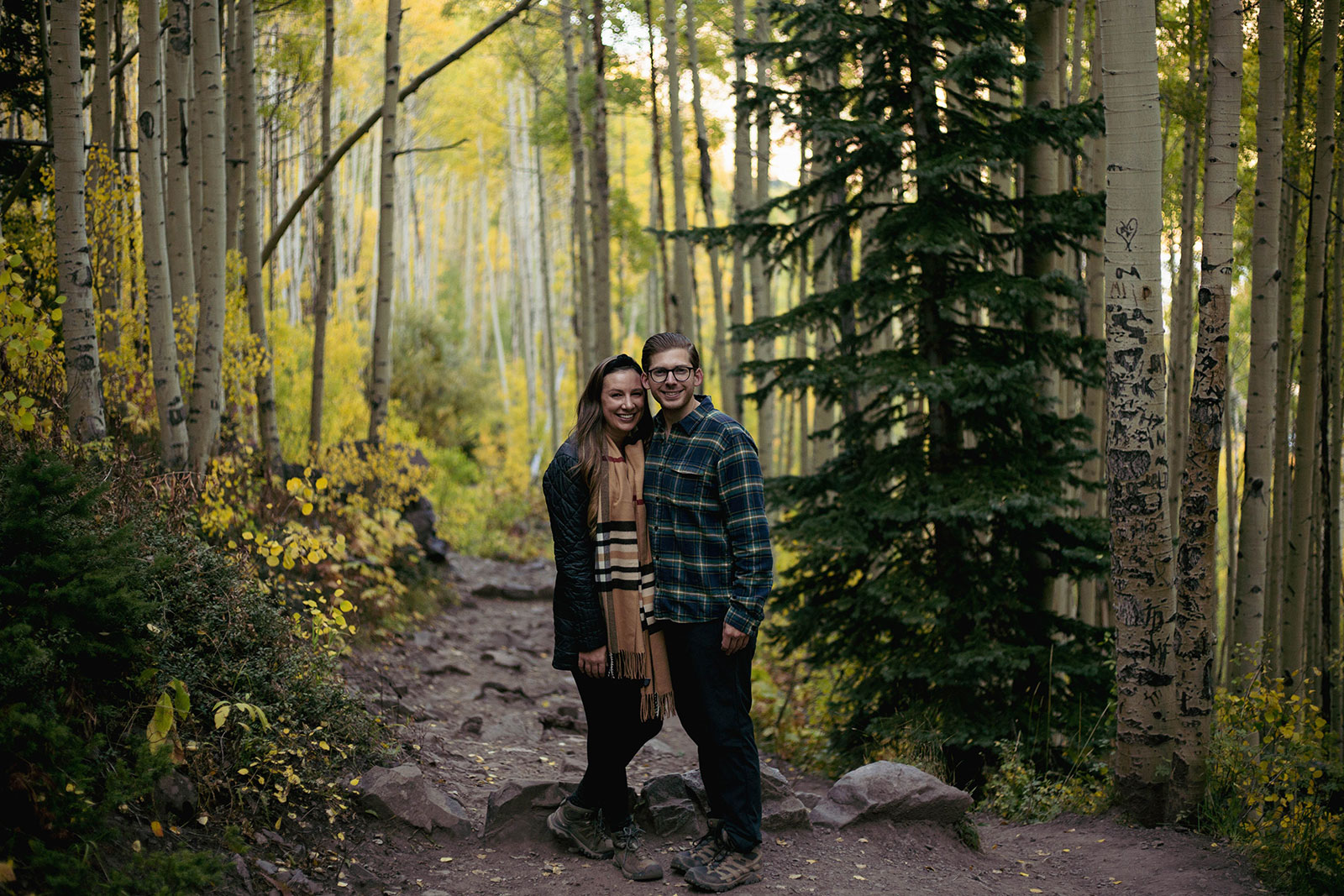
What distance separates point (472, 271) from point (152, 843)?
31.4 metres

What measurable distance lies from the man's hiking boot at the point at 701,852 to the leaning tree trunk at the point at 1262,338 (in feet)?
12.3

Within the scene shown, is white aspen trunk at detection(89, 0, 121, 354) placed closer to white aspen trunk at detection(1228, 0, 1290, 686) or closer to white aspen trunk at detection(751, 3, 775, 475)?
white aspen trunk at detection(751, 3, 775, 475)

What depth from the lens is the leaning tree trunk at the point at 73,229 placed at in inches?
179

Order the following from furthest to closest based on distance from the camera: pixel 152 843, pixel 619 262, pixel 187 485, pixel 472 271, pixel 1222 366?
pixel 472 271
pixel 619 262
pixel 187 485
pixel 1222 366
pixel 152 843

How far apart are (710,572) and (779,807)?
4.76 feet

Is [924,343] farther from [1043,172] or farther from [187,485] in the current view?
[187,485]

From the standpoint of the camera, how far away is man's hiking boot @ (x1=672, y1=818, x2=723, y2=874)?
3.38m

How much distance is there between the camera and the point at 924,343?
19.6 feet

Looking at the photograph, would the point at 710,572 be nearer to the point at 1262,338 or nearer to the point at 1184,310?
the point at 1262,338

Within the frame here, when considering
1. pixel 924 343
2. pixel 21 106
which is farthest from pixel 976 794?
pixel 21 106

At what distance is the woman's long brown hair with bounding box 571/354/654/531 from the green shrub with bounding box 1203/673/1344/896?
2931 mm

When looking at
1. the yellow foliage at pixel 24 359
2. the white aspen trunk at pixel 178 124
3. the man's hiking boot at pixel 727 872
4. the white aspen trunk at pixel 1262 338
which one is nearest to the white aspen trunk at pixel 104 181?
the white aspen trunk at pixel 178 124

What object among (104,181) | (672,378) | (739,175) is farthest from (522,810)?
(739,175)

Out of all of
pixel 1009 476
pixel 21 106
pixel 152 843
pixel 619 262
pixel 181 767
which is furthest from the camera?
pixel 619 262
